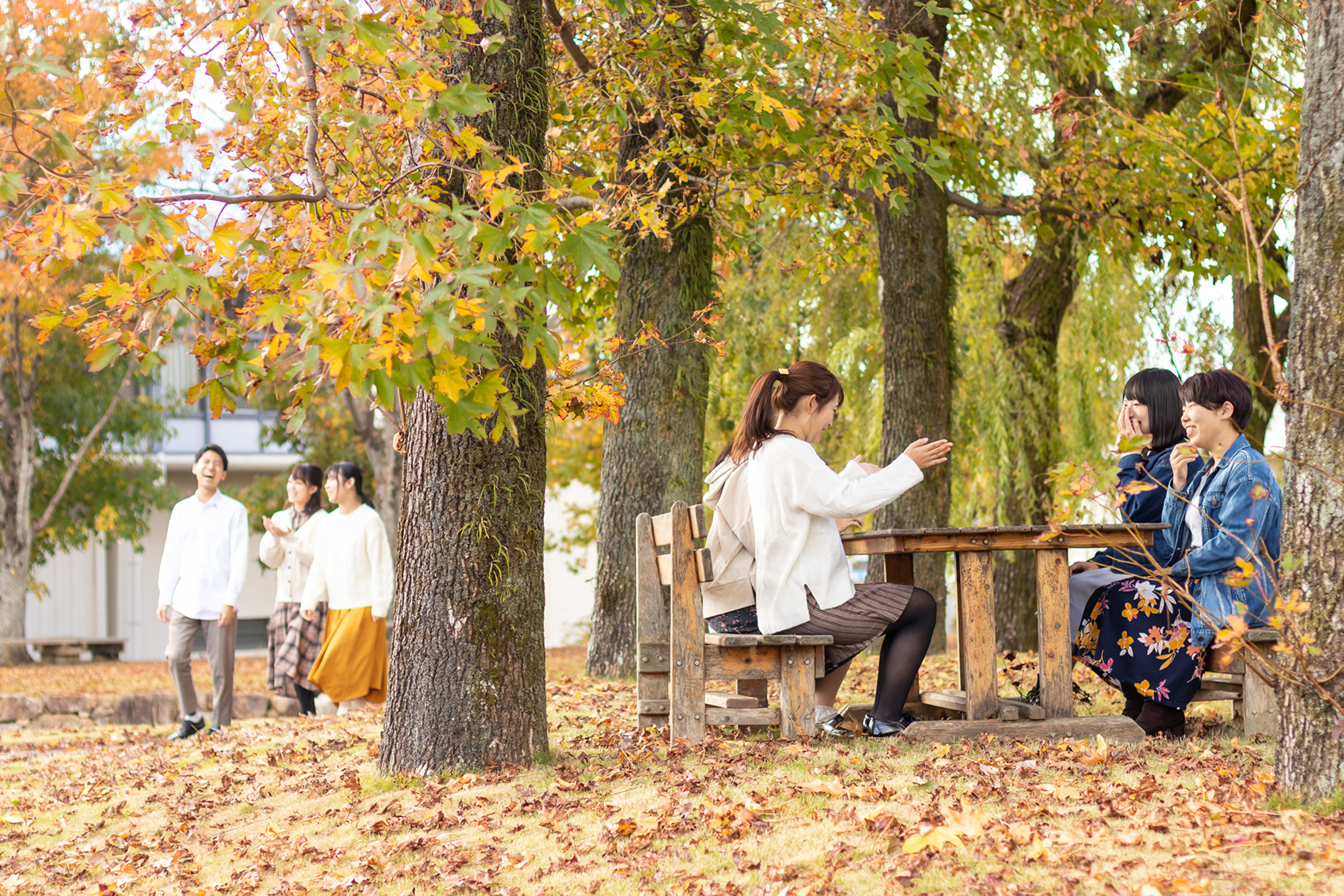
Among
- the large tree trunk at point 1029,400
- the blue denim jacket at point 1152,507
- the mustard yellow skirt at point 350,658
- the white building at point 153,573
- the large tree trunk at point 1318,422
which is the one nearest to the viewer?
the large tree trunk at point 1318,422

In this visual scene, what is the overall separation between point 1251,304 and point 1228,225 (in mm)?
1806

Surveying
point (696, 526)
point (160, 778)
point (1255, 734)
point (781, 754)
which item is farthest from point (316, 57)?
point (1255, 734)

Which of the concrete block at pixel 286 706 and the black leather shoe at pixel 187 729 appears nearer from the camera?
the black leather shoe at pixel 187 729

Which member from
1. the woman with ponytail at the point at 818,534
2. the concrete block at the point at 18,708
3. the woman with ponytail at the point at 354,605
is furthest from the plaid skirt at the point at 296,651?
the woman with ponytail at the point at 818,534

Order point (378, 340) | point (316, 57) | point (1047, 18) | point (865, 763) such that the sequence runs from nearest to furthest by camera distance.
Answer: point (378, 340)
point (316, 57)
point (865, 763)
point (1047, 18)

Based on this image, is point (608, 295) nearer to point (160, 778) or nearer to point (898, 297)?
point (898, 297)

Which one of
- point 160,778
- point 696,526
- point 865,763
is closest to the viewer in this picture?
point 865,763

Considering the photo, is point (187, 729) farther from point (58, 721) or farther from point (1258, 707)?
point (1258, 707)

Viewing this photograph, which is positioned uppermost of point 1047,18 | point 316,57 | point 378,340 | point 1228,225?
point 1047,18

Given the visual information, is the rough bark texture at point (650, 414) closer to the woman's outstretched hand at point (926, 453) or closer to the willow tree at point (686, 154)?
the willow tree at point (686, 154)

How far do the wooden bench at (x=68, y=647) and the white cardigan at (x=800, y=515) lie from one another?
14661mm

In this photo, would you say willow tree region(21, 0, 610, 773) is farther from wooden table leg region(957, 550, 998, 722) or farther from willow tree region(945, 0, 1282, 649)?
willow tree region(945, 0, 1282, 649)

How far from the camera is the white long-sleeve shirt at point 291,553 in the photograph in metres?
8.55

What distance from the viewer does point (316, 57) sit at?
3.45m
